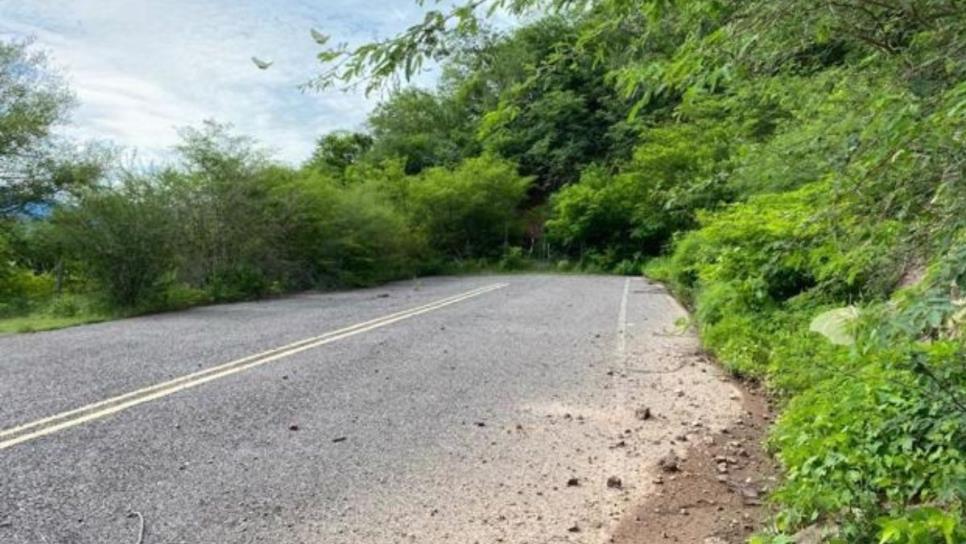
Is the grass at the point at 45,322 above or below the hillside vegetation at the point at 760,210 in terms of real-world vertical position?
below

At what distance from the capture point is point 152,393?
551 cm

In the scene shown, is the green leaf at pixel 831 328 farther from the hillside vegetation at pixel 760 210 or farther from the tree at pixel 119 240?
the tree at pixel 119 240

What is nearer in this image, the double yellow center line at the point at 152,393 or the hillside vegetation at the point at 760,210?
the hillside vegetation at the point at 760,210

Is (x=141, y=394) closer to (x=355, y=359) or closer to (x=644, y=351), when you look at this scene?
(x=355, y=359)

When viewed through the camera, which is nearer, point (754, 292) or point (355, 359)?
point (355, 359)

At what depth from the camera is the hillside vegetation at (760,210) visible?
190cm

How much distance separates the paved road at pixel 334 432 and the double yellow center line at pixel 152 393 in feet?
0.08

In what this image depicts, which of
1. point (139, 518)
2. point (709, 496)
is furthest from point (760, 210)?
point (139, 518)

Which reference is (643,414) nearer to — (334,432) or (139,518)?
(334,432)

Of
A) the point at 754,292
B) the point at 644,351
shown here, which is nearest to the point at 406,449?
the point at 644,351

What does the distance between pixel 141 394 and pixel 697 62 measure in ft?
16.8

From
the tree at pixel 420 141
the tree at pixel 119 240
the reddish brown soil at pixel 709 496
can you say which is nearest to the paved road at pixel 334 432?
the reddish brown soil at pixel 709 496

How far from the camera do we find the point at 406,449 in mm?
4344

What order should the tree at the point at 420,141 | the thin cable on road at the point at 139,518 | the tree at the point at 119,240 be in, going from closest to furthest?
the thin cable on road at the point at 139,518, the tree at the point at 119,240, the tree at the point at 420,141
